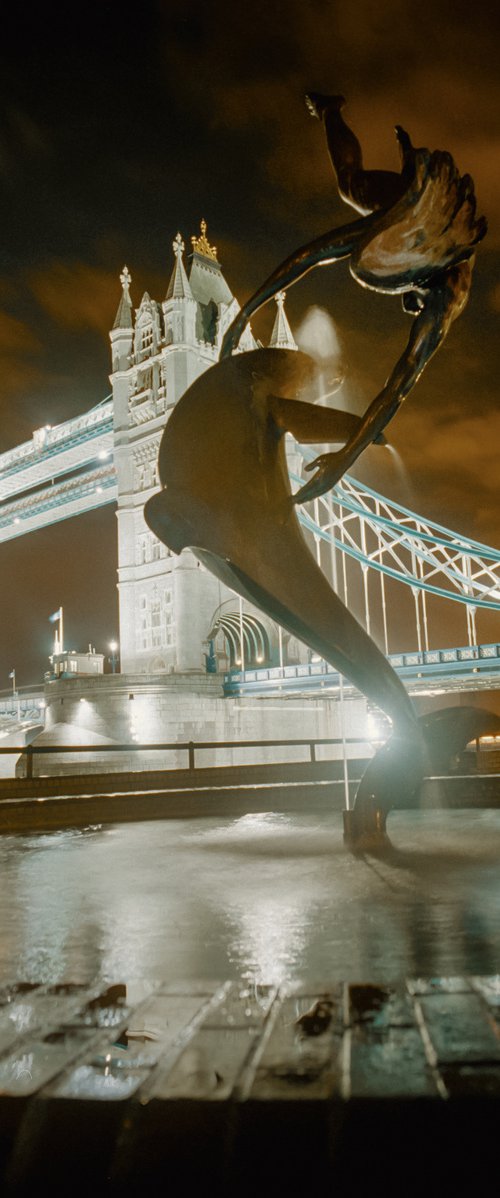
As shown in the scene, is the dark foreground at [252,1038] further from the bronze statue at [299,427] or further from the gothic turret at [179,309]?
the gothic turret at [179,309]

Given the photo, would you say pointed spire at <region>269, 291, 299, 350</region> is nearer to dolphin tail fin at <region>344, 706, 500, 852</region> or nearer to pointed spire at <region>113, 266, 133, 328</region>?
pointed spire at <region>113, 266, 133, 328</region>

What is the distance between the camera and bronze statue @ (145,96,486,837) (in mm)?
4105

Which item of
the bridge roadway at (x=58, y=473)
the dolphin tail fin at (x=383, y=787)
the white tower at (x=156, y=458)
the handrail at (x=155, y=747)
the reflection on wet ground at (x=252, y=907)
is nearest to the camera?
the reflection on wet ground at (x=252, y=907)

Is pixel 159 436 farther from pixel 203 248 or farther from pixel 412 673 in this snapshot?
pixel 412 673

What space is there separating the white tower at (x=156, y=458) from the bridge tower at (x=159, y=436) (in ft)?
0.13

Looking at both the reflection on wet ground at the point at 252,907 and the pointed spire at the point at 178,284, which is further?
the pointed spire at the point at 178,284

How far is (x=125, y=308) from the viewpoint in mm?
37781

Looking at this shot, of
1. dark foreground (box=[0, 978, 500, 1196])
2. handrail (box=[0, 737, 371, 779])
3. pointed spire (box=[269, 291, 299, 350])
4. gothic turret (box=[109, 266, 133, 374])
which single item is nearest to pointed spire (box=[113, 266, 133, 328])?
gothic turret (box=[109, 266, 133, 374])

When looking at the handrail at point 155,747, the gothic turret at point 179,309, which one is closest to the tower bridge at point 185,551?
the gothic turret at point 179,309

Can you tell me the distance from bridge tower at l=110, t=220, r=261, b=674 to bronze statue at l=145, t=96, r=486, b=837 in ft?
83.3

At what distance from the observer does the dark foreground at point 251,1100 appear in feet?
4.09

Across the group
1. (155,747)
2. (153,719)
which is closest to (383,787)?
(155,747)

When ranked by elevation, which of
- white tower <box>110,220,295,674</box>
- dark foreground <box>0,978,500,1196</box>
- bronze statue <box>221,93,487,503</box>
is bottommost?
dark foreground <box>0,978,500,1196</box>

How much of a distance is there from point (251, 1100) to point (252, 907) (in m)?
1.86
